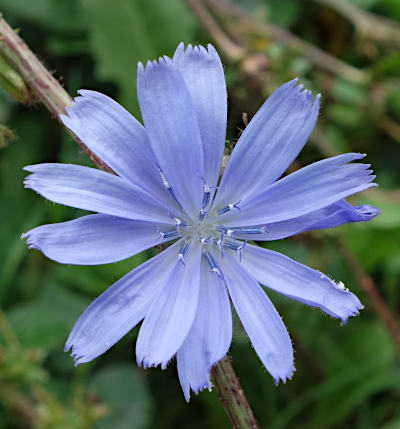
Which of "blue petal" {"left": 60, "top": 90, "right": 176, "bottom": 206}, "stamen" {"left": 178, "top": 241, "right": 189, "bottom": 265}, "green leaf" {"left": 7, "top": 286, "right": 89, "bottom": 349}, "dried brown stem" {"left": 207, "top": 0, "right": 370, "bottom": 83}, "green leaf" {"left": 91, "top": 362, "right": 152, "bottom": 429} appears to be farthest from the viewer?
"dried brown stem" {"left": 207, "top": 0, "right": 370, "bottom": 83}

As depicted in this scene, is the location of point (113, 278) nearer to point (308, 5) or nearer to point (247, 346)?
point (247, 346)

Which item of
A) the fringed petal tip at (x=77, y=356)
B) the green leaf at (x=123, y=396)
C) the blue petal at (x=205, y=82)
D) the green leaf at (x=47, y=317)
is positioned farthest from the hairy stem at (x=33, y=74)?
the green leaf at (x=123, y=396)

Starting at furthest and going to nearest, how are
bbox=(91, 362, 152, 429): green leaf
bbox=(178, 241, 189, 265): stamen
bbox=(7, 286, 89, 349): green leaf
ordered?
bbox=(91, 362, 152, 429): green leaf, bbox=(7, 286, 89, 349): green leaf, bbox=(178, 241, 189, 265): stamen

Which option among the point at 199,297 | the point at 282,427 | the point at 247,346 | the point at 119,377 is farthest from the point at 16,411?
the point at 199,297

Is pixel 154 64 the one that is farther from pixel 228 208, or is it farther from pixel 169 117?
pixel 228 208

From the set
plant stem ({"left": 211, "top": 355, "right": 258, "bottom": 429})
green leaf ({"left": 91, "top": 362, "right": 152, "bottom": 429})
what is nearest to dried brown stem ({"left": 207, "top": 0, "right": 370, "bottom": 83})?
green leaf ({"left": 91, "top": 362, "right": 152, "bottom": 429})

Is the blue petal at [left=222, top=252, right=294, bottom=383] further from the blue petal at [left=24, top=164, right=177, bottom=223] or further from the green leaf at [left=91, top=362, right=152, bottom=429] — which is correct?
the green leaf at [left=91, top=362, right=152, bottom=429]

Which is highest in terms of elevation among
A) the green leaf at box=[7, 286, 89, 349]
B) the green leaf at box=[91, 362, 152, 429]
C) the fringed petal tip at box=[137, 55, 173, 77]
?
the fringed petal tip at box=[137, 55, 173, 77]
